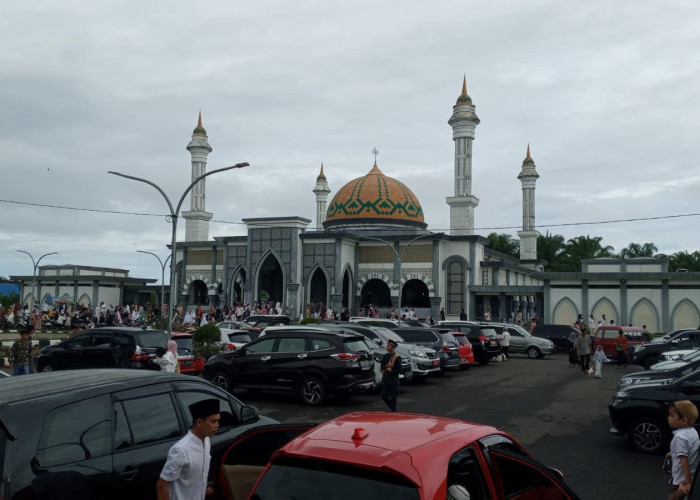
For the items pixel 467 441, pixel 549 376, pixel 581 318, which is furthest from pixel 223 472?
pixel 581 318

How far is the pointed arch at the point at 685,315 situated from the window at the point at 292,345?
29059mm

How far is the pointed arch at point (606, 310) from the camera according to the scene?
3734cm

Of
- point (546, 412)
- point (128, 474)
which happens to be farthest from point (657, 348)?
point (128, 474)

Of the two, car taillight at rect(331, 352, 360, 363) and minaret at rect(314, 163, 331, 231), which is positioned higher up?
minaret at rect(314, 163, 331, 231)

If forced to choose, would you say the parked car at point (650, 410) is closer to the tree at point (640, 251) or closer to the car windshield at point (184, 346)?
the car windshield at point (184, 346)

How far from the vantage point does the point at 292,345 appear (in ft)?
46.2

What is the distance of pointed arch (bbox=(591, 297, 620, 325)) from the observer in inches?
1470

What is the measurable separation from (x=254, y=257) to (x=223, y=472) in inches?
1656

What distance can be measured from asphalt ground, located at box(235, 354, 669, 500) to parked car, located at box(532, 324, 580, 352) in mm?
7955

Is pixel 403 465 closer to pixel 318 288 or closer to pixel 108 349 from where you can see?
pixel 108 349

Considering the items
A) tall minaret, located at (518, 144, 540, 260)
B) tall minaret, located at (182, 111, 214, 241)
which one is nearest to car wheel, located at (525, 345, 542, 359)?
tall minaret, located at (518, 144, 540, 260)

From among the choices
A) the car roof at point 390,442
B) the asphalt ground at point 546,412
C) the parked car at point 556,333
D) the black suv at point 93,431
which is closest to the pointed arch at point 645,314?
the parked car at point 556,333

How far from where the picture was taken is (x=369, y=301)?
48.4 m

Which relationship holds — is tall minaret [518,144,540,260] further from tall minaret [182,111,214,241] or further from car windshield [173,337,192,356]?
car windshield [173,337,192,356]
